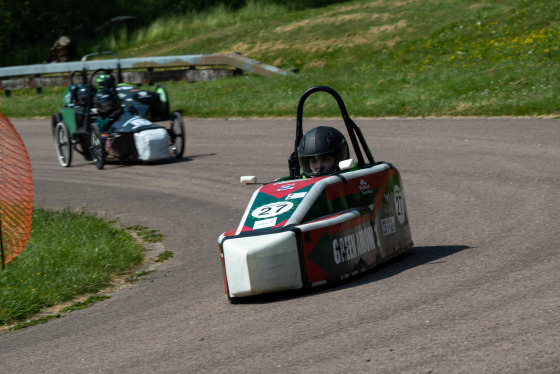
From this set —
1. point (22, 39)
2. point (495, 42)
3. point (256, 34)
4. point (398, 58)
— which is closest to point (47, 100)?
point (256, 34)

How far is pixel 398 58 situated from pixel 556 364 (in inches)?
765

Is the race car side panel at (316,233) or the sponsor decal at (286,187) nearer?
the race car side panel at (316,233)

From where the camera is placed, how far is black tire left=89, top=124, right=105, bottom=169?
15.0 m

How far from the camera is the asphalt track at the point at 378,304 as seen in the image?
478cm

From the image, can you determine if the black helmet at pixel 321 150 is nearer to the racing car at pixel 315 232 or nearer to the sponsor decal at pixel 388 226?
the racing car at pixel 315 232

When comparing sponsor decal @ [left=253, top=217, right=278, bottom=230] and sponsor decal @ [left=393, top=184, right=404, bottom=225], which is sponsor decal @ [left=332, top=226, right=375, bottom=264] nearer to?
sponsor decal @ [left=253, top=217, right=278, bottom=230]

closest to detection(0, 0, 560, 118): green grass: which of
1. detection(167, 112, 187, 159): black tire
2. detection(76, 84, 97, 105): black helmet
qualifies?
detection(167, 112, 187, 159): black tire

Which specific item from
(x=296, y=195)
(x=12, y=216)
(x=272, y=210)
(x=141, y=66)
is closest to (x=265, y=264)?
(x=272, y=210)

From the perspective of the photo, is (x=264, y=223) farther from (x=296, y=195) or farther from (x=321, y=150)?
(x=321, y=150)

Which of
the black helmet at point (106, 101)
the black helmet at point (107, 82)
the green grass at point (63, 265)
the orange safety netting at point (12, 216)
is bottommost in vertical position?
the green grass at point (63, 265)

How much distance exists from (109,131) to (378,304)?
10.5 m

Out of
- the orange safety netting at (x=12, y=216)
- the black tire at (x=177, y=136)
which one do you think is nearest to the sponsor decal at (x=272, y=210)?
Result: the orange safety netting at (x=12, y=216)

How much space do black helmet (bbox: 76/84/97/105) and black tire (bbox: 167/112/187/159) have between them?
5.12ft

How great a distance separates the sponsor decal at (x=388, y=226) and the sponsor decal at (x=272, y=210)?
0.94 meters
